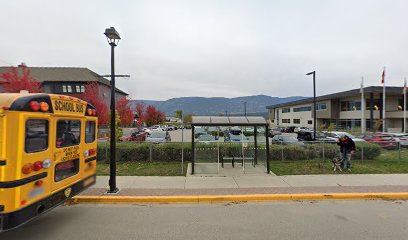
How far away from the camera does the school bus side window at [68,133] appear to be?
447cm

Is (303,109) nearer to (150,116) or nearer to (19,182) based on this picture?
(150,116)

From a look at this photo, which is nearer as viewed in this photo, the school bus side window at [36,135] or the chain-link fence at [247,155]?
the school bus side window at [36,135]

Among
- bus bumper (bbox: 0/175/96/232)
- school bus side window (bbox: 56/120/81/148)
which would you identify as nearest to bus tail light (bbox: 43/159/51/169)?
school bus side window (bbox: 56/120/81/148)

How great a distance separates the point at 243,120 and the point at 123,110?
24615mm

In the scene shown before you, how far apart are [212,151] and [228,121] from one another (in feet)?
7.86

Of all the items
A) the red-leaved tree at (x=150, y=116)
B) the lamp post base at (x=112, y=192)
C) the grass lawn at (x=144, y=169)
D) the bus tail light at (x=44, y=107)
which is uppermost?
the red-leaved tree at (x=150, y=116)

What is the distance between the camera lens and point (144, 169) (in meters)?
9.34

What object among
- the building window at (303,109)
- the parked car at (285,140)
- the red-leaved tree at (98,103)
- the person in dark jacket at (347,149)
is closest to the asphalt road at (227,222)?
the person in dark jacket at (347,149)

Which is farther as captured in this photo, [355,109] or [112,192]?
[355,109]

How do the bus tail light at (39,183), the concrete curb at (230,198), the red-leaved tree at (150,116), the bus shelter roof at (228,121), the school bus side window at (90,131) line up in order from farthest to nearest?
A: the red-leaved tree at (150,116), the bus shelter roof at (228,121), the concrete curb at (230,198), the school bus side window at (90,131), the bus tail light at (39,183)

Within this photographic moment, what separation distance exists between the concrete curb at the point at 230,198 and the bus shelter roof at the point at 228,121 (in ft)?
11.1

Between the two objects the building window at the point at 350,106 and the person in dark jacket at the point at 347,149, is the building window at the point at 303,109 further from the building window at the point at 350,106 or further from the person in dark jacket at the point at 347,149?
the person in dark jacket at the point at 347,149

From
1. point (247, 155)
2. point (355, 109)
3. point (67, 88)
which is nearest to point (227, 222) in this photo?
point (247, 155)

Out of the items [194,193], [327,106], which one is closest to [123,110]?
[194,193]
